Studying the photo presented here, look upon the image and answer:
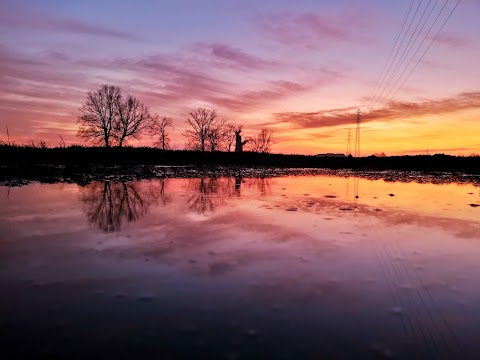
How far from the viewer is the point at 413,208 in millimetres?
12602

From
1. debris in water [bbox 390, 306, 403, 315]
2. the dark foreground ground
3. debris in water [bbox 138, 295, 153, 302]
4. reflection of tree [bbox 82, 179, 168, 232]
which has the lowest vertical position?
debris in water [bbox 390, 306, 403, 315]

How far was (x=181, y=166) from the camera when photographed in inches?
1666

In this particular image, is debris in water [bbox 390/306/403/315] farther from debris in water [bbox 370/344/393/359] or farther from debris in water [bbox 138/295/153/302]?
debris in water [bbox 138/295/153/302]

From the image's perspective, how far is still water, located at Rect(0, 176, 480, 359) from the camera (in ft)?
11.0

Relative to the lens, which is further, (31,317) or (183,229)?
(183,229)

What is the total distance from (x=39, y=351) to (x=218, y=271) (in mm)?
2765

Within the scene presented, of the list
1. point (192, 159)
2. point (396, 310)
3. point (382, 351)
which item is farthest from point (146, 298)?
point (192, 159)

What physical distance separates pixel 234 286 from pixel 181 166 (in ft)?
126

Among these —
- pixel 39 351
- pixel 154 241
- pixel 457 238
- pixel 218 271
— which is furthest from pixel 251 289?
pixel 457 238

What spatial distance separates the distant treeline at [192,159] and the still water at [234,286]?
65.4 feet

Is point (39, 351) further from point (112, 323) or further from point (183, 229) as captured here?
point (183, 229)

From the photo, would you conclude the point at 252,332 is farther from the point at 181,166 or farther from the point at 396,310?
the point at 181,166

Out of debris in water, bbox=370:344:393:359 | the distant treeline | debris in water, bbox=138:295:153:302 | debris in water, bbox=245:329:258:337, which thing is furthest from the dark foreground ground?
debris in water, bbox=370:344:393:359

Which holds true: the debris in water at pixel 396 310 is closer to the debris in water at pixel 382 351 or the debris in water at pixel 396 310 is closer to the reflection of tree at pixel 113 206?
the debris in water at pixel 382 351
